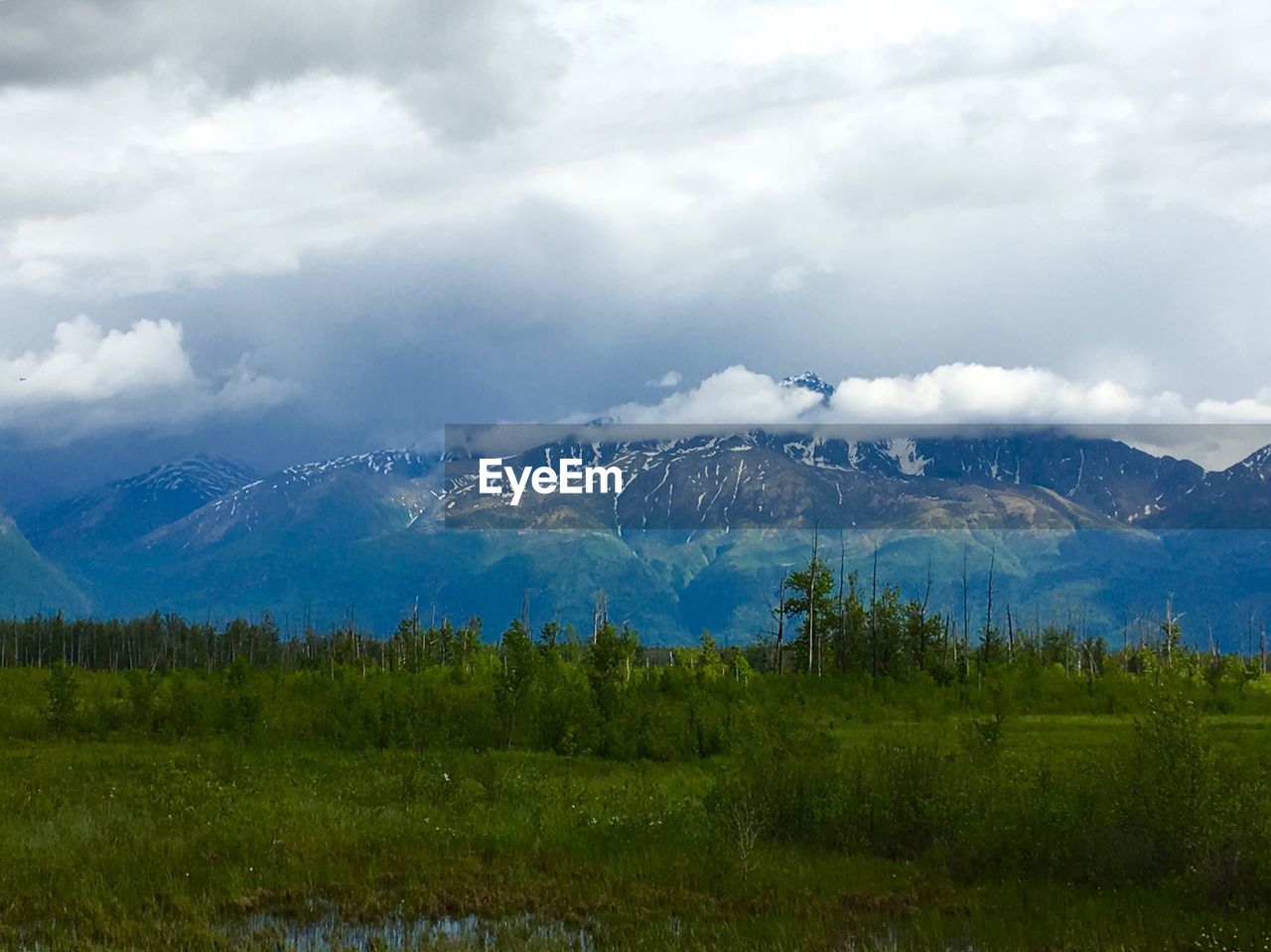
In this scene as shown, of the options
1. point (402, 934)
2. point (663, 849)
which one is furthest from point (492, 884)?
point (663, 849)

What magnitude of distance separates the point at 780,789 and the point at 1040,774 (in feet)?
20.1

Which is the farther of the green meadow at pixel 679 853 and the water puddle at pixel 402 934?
the green meadow at pixel 679 853

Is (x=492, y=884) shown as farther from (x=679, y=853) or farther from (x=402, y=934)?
(x=679, y=853)

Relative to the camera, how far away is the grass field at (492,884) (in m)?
19.9

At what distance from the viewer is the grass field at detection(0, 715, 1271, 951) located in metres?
19.9

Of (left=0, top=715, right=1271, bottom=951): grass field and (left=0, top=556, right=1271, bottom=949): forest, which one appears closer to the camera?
(left=0, top=715, right=1271, bottom=951): grass field

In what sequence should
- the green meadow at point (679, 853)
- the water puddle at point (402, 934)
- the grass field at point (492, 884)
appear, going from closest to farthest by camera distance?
the water puddle at point (402, 934) < the grass field at point (492, 884) < the green meadow at point (679, 853)

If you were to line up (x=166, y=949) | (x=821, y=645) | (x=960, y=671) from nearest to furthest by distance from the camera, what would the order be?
(x=166, y=949), (x=960, y=671), (x=821, y=645)

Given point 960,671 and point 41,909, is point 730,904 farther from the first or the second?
point 960,671

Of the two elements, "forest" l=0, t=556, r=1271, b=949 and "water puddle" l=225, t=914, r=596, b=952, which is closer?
"water puddle" l=225, t=914, r=596, b=952

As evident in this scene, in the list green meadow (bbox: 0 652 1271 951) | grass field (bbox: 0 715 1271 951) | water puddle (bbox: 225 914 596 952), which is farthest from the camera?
green meadow (bbox: 0 652 1271 951)

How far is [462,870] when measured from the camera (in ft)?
81.1

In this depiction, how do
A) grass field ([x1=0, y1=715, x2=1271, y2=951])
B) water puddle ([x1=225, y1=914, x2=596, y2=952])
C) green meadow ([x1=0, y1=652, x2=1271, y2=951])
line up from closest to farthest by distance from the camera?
water puddle ([x1=225, y1=914, x2=596, y2=952]) < grass field ([x1=0, y1=715, x2=1271, y2=951]) < green meadow ([x1=0, y1=652, x2=1271, y2=951])

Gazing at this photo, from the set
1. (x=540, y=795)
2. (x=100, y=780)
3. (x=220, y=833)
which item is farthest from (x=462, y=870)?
(x=100, y=780)
